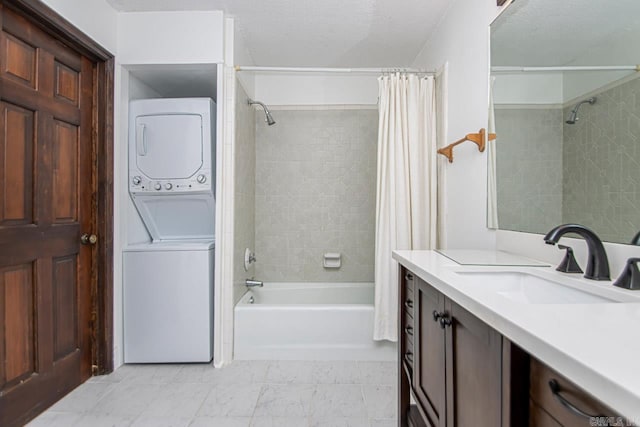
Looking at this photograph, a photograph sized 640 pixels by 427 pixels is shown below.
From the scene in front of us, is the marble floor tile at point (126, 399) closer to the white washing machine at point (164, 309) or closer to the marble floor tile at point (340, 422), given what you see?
the white washing machine at point (164, 309)

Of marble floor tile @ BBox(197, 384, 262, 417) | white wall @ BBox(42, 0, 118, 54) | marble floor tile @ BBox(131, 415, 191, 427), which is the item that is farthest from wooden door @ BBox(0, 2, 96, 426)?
marble floor tile @ BBox(197, 384, 262, 417)

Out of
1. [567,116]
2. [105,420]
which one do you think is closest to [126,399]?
[105,420]

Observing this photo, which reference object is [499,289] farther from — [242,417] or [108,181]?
[108,181]

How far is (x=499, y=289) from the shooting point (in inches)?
45.0

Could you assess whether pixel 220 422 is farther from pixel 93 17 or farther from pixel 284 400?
pixel 93 17

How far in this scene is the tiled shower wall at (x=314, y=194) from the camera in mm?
3186

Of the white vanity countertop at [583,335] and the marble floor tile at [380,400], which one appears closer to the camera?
the white vanity countertop at [583,335]

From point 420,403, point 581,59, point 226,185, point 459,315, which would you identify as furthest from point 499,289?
point 226,185

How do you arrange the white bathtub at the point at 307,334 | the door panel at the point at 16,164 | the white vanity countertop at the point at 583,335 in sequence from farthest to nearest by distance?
the white bathtub at the point at 307,334 < the door panel at the point at 16,164 < the white vanity countertop at the point at 583,335

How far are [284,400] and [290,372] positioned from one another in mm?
327

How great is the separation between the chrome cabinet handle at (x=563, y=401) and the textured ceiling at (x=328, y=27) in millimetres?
2261

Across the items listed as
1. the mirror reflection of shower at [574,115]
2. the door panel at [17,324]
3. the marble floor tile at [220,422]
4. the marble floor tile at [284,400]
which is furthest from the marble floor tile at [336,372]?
the mirror reflection of shower at [574,115]

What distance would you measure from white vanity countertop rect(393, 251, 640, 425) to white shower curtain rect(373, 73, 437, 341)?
4.47ft

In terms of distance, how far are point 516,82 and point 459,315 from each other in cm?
119
